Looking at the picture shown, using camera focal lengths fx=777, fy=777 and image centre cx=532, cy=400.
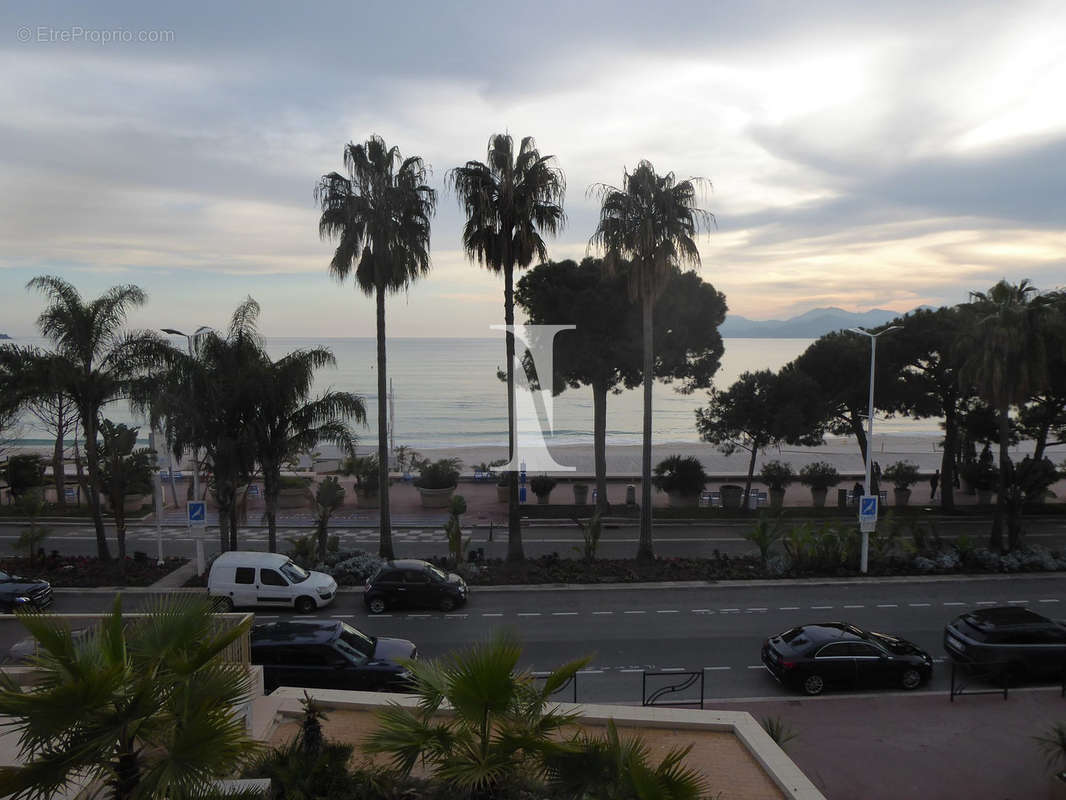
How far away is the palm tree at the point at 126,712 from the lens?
467 centimetres

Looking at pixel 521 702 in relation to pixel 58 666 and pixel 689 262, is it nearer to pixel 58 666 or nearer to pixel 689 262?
pixel 58 666

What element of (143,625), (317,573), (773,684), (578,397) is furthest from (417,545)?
(578,397)

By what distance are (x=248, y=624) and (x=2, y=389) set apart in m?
21.2

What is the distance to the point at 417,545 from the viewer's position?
27.2 m

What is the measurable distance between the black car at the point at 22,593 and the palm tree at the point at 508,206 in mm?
13314

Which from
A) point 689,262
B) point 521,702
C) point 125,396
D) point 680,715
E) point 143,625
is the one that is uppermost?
point 689,262

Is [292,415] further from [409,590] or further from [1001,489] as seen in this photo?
[1001,489]

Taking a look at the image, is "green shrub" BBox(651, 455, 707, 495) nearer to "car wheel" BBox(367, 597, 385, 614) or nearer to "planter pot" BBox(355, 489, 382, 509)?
"planter pot" BBox(355, 489, 382, 509)

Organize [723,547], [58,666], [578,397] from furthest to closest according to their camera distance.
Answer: [578,397]
[723,547]
[58,666]

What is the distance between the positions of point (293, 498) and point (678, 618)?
70.5 feet

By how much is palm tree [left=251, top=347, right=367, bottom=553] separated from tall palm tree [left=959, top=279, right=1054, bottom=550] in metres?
19.2

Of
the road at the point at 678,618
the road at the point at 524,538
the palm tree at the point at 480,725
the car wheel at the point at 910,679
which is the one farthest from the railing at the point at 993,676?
the palm tree at the point at 480,725

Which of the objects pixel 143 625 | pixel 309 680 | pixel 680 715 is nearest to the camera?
pixel 143 625

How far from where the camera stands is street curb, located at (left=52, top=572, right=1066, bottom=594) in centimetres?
2117
